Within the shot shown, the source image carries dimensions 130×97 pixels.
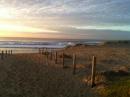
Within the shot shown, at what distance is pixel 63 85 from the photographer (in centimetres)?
1745

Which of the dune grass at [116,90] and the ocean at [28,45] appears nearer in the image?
the dune grass at [116,90]

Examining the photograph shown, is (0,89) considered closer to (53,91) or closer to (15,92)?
(15,92)

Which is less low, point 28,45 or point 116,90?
point 116,90

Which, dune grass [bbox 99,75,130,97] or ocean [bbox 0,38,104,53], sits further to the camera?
ocean [bbox 0,38,104,53]

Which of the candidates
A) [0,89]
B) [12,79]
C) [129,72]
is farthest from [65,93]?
[129,72]

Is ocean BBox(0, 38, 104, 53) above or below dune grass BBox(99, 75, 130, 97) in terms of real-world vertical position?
below

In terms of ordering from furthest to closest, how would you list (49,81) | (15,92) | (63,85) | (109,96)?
1. (49,81)
2. (63,85)
3. (15,92)
4. (109,96)

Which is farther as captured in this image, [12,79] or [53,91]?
[12,79]

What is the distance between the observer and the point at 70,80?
1967cm

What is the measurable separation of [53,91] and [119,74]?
6.33 m

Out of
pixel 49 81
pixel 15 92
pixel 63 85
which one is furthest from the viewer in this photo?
pixel 49 81

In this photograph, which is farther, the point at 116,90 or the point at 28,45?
the point at 28,45

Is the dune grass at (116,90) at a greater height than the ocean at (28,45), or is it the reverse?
the dune grass at (116,90)

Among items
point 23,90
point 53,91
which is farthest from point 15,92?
point 53,91
